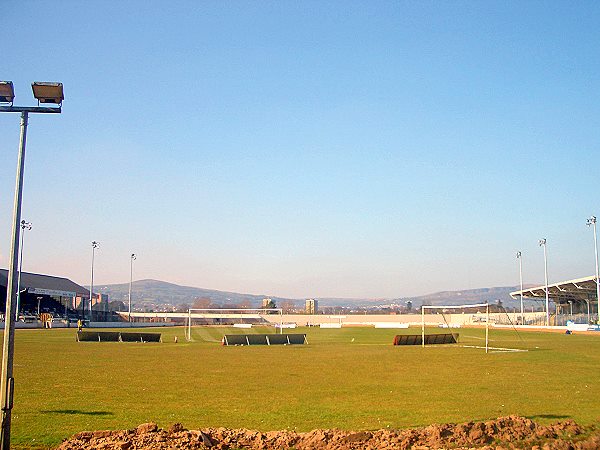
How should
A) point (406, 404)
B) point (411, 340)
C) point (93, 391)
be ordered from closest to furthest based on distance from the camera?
point (406, 404)
point (93, 391)
point (411, 340)

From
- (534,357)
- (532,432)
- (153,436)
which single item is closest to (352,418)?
(532,432)

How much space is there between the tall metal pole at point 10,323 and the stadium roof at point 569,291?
8567 centimetres

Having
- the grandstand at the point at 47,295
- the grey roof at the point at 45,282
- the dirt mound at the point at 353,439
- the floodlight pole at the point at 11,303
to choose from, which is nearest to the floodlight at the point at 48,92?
the floodlight pole at the point at 11,303

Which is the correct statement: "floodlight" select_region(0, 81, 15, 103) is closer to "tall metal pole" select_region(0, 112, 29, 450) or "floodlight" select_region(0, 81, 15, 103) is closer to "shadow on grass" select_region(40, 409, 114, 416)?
"tall metal pole" select_region(0, 112, 29, 450)

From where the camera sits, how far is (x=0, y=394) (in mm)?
10781

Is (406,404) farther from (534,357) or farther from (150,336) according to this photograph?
(150,336)

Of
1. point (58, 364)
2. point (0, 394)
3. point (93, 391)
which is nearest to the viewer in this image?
point (0, 394)

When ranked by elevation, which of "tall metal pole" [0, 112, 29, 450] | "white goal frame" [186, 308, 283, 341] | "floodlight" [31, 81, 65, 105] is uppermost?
"floodlight" [31, 81, 65, 105]

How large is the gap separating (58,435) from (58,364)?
1783 cm

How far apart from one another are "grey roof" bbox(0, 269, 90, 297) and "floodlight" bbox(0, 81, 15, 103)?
101689 millimetres

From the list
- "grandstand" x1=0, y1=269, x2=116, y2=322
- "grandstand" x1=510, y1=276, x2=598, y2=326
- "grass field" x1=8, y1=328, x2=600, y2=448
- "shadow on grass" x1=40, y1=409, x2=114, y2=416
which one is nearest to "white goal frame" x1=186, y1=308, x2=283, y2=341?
"grandstand" x1=0, y1=269, x2=116, y2=322

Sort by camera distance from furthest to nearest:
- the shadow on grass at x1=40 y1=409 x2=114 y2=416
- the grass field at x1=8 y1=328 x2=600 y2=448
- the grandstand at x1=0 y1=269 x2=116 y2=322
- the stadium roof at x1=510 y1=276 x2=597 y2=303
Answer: the grandstand at x1=0 y1=269 x2=116 y2=322 < the stadium roof at x1=510 y1=276 x2=597 y2=303 < the shadow on grass at x1=40 y1=409 x2=114 y2=416 < the grass field at x1=8 y1=328 x2=600 y2=448

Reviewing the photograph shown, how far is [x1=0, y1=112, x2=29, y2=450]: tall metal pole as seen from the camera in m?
10.2

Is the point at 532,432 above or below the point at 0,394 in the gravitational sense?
below
